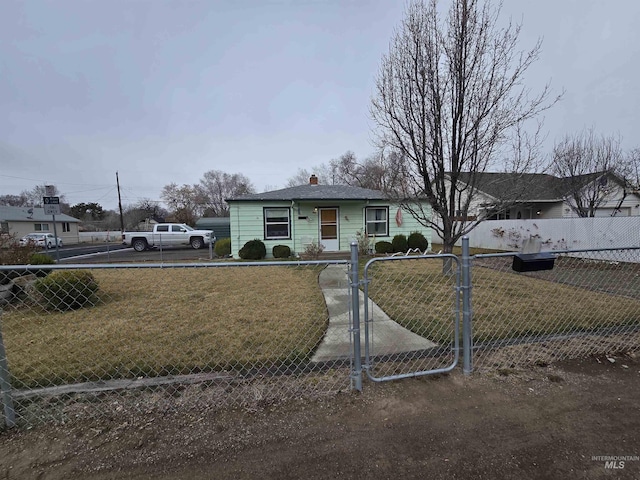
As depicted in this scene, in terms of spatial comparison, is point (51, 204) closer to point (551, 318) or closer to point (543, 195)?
point (551, 318)

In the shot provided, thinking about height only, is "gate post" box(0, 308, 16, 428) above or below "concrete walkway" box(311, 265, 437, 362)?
above

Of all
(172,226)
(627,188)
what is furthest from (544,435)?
(172,226)

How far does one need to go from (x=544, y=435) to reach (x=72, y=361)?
4399mm

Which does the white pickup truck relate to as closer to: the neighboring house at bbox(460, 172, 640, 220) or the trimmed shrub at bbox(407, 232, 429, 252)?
the trimmed shrub at bbox(407, 232, 429, 252)

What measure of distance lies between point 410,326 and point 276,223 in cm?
967

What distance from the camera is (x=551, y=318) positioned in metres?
4.18

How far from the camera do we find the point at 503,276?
736 cm

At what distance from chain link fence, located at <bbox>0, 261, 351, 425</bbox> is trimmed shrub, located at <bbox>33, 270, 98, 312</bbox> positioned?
0.08 ft

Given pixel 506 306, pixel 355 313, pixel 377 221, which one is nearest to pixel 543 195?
pixel 377 221

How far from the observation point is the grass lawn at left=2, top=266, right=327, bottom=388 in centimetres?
297

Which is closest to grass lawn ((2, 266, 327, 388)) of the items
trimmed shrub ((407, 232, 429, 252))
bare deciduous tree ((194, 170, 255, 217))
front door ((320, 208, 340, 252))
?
front door ((320, 208, 340, 252))

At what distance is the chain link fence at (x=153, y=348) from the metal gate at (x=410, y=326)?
1.62 ft

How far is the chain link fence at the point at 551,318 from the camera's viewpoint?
3061 mm

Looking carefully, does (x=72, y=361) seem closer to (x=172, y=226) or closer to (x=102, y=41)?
(x=102, y=41)
